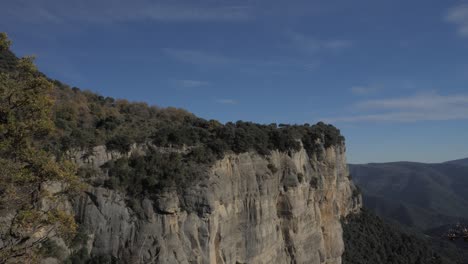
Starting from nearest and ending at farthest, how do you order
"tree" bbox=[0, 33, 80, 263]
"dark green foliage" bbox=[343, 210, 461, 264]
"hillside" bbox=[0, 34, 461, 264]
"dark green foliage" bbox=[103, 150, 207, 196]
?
"tree" bbox=[0, 33, 80, 263], "hillside" bbox=[0, 34, 461, 264], "dark green foliage" bbox=[103, 150, 207, 196], "dark green foliage" bbox=[343, 210, 461, 264]

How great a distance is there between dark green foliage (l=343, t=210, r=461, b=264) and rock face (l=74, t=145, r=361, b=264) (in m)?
13.5

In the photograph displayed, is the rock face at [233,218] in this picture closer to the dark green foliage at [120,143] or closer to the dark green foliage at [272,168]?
the dark green foliage at [272,168]

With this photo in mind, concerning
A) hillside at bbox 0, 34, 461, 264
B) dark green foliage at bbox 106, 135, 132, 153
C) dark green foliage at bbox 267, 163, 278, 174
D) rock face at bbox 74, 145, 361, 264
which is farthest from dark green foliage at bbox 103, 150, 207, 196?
dark green foliage at bbox 267, 163, 278, 174

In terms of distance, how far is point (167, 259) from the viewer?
72.0 feet

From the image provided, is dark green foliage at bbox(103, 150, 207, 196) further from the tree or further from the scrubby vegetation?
the tree

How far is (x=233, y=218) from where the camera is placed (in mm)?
27656

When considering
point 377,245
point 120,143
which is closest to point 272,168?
point 120,143

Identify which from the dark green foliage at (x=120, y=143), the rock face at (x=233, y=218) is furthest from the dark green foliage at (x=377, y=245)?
the dark green foliage at (x=120, y=143)

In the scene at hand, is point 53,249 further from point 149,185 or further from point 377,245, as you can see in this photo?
point 377,245

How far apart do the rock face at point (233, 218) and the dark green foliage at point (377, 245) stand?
13.5 meters

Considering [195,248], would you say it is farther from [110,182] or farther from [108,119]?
[108,119]

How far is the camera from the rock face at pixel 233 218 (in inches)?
853

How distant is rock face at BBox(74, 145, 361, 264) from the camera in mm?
21672

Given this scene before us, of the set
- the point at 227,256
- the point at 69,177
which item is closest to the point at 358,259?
the point at 227,256
